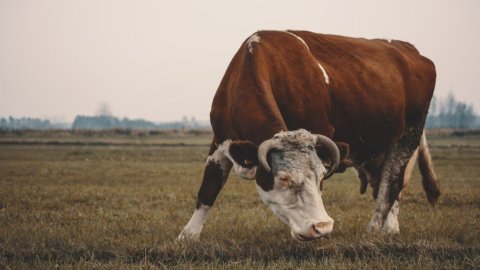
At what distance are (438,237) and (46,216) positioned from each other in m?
6.94

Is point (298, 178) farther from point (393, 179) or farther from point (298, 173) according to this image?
point (393, 179)

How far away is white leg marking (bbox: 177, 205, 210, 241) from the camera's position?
7.11m

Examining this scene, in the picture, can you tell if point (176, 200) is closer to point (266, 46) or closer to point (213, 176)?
point (213, 176)

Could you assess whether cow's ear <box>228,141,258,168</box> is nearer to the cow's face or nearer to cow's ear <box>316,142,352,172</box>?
the cow's face

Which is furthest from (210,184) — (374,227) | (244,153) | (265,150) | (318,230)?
(374,227)

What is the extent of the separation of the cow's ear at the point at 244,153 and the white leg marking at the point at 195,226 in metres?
1.67

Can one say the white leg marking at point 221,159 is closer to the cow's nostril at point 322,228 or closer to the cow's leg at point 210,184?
the cow's leg at point 210,184

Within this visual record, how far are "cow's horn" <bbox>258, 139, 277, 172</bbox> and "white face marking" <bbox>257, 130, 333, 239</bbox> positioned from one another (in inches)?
4.4

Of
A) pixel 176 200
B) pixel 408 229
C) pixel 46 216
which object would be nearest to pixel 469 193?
pixel 408 229

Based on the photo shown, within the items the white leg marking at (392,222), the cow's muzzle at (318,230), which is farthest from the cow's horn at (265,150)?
the white leg marking at (392,222)

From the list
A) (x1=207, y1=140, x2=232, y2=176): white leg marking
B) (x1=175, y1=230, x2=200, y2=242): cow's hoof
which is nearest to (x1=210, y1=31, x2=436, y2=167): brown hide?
(x1=207, y1=140, x2=232, y2=176): white leg marking

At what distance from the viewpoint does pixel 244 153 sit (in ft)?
19.4

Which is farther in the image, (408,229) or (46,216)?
(46,216)

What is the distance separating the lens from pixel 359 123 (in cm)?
762
